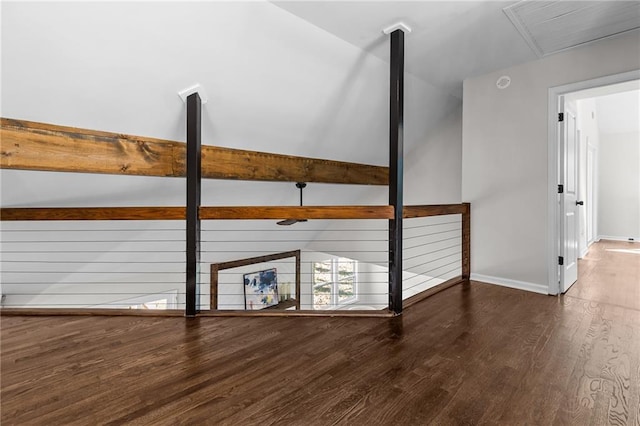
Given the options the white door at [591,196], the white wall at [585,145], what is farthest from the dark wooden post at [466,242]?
the white door at [591,196]

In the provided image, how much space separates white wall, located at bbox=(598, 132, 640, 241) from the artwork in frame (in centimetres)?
705

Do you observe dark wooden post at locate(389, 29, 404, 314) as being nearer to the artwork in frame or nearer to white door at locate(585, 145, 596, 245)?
the artwork in frame

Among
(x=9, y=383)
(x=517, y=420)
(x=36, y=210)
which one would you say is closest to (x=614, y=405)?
(x=517, y=420)

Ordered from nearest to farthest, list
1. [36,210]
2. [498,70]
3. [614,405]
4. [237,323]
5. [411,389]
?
[614,405]
[411,389]
[237,323]
[36,210]
[498,70]

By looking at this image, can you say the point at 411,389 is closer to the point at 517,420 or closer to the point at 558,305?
the point at 517,420

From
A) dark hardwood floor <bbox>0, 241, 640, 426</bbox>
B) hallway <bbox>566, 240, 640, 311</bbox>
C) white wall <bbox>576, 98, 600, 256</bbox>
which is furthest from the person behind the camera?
white wall <bbox>576, 98, 600, 256</bbox>

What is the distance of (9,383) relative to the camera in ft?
5.44

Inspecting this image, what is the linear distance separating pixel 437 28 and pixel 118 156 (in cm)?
286

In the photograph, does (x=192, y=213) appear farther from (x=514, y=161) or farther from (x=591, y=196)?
(x=591, y=196)

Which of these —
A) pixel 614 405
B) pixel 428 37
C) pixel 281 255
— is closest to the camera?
pixel 614 405

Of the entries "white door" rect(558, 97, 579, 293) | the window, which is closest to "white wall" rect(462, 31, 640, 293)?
"white door" rect(558, 97, 579, 293)

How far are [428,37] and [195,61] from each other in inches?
76.9

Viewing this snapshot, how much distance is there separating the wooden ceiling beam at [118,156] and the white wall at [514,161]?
2.04 metres

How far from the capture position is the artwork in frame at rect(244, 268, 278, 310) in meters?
6.18
